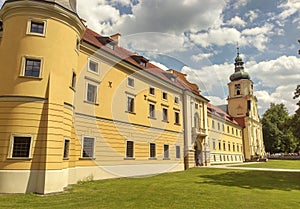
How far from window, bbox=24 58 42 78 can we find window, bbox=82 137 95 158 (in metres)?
6.03

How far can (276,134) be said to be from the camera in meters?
72.1

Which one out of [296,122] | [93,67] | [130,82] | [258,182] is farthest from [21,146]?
[296,122]

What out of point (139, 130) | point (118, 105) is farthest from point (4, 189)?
point (139, 130)

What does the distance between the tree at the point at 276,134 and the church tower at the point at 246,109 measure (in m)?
Answer: 6.10

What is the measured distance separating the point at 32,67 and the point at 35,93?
1591 mm

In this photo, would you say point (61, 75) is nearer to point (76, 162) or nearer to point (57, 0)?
point (57, 0)

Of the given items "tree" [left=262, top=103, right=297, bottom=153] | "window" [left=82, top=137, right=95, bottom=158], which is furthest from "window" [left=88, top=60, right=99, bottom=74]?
"tree" [left=262, top=103, right=297, bottom=153]

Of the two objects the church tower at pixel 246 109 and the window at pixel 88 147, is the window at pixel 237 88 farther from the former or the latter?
the window at pixel 88 147

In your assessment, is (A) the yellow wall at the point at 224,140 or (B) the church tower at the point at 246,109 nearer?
(A) the yellow wall at the point at 224,140

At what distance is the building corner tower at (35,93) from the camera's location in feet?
42.4

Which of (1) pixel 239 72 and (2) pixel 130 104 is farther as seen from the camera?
(1) pixel 239 72

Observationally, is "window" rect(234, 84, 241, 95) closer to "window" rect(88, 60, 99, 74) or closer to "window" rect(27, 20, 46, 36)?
"window" rect(88, 60, 99, 74)

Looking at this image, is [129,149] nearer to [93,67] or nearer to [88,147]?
[88,147]

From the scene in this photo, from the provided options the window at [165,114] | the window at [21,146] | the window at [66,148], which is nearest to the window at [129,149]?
the window at [165,114]
